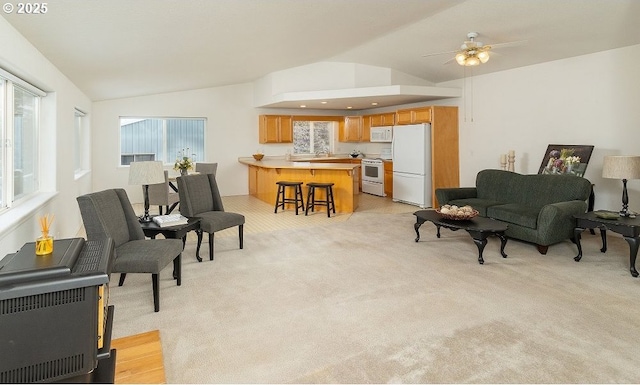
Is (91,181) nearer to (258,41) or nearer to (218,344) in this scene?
(258,41)

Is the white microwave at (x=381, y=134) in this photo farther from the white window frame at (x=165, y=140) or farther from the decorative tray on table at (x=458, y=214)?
the decorative tray on table at (x=458, y=214)

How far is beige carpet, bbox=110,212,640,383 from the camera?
7.50 feet

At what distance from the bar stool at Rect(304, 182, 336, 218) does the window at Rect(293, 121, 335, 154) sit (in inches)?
120

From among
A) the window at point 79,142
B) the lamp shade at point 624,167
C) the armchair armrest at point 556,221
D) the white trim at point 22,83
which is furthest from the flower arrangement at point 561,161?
the window at point 79,142

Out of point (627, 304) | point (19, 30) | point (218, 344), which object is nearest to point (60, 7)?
point (19, 30)

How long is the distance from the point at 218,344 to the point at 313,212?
5021 mm

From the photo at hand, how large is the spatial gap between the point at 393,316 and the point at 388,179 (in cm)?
653

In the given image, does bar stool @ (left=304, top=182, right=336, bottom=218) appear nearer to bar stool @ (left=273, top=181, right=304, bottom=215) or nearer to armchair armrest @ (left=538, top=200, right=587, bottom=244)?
bar stool @ (left=273, top=181, right=304, bottom=215)

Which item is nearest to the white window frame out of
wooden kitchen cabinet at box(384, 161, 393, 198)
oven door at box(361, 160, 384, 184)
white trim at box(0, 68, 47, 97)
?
oven door at box(361, 160, 384, 184)

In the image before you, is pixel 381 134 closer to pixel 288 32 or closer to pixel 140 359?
pixel 288 32

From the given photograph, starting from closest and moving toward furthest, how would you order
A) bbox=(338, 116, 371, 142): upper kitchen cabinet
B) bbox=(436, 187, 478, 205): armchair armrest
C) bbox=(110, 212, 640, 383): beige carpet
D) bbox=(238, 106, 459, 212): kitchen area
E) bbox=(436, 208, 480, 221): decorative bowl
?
bbox=(110, 212, 640, 383): beige carpet → bbox=(436, 208, 480, 221): decorative bowl → bbox=(436, 187, 478, 205): armchair armrest → bbox=(238, 106, 459, 212): kitchen area → bbox=(338, 116, 371, 142): upper kitchen cabinet

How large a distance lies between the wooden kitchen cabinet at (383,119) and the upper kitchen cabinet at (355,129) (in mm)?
259

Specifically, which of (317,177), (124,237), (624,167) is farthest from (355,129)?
(124,237)

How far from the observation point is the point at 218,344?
259 centimetres
